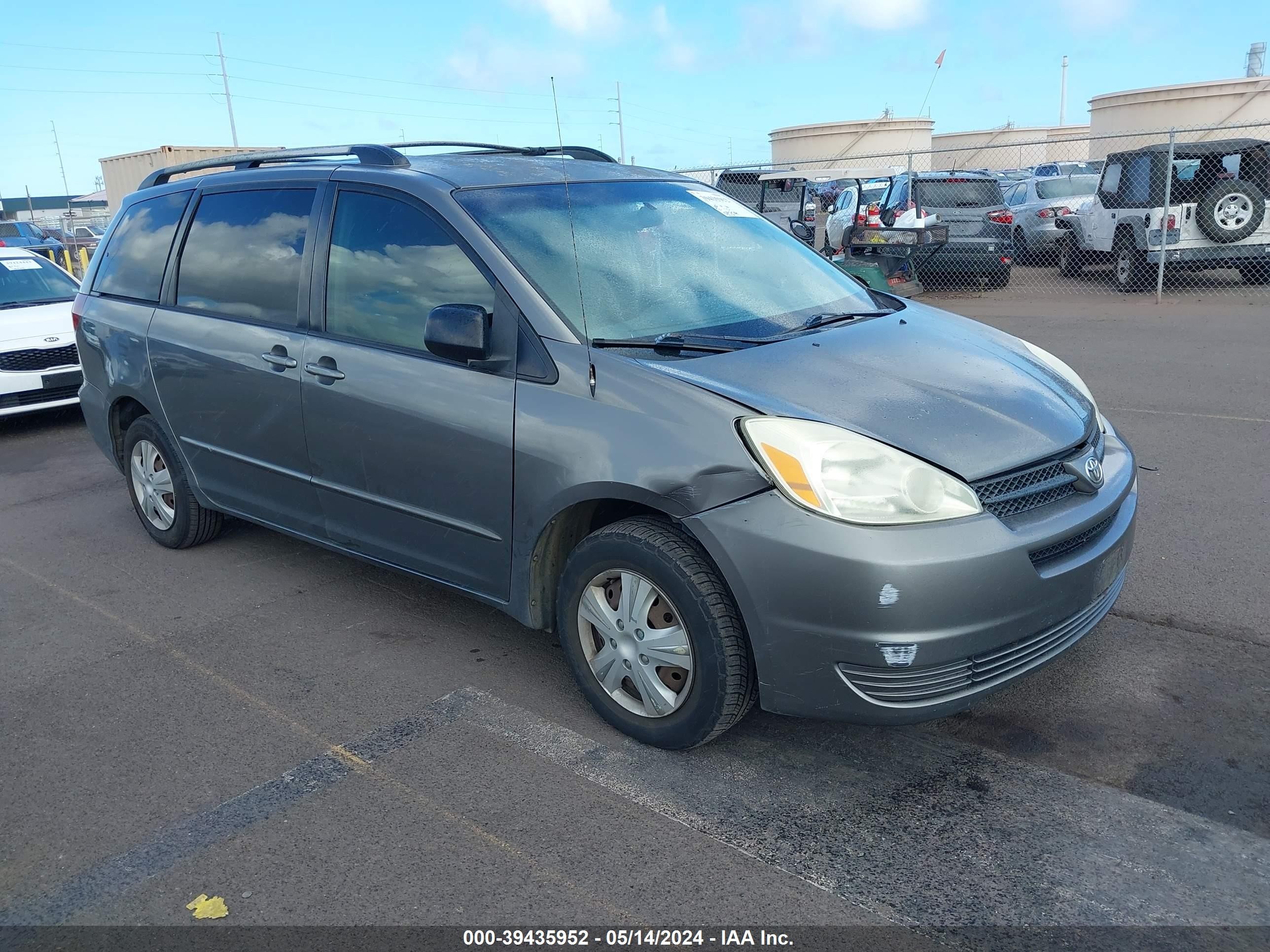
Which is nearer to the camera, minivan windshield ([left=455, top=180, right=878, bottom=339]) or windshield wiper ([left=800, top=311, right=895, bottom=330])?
minivan windshield ([left=455, top=180, right=878, bottom=339])

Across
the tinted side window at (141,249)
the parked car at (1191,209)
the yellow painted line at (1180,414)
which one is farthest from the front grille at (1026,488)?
the parked car at (1191,209)

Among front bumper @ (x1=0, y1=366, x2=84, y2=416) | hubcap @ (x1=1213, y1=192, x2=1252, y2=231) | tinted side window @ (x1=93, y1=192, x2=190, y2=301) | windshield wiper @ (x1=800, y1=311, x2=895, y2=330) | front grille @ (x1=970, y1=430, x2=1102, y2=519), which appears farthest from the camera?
hubcap @ (x1=1213, y1=192, x2=1252, y2=231)

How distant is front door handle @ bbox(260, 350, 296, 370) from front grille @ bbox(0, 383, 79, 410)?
16.7 feet

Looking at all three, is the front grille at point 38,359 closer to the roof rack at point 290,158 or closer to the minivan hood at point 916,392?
the roof rack at point 290,158

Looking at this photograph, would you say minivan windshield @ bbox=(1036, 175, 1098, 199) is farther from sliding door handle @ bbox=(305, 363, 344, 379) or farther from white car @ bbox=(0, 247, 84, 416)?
sliding door handle @ bbox=(305, 363, 344, 379)

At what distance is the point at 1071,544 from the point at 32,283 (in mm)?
9718

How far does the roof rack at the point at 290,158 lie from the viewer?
4266 millimetres

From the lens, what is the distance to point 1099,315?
1310 centimetres

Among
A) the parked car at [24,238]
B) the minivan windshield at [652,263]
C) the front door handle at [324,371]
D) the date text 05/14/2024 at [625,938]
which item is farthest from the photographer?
the parked car at [24,238]

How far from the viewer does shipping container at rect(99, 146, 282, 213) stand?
27.2 m

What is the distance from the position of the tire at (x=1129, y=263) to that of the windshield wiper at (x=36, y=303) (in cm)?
1284

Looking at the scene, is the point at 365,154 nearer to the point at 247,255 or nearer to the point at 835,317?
the point at 247,255

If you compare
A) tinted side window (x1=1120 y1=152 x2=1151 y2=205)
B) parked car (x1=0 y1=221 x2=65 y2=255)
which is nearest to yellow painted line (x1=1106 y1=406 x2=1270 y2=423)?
tinted side window (x1=1120 y1=152 x2=1151 y2=205)

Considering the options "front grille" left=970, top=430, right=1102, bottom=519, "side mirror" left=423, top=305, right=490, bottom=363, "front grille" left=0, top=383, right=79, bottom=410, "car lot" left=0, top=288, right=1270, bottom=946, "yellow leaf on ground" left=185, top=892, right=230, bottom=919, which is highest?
"side mirror" left=423, top=305, right=490, bottom=363
